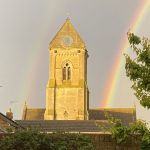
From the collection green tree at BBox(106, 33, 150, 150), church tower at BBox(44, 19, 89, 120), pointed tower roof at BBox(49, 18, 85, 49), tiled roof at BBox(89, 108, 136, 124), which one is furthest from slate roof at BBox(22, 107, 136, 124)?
green tree at BBox(106, 33, 150, 150)

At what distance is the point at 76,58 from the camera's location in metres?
105

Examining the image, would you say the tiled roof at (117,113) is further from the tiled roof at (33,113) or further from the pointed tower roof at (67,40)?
the pointed tower roof at (67,40)

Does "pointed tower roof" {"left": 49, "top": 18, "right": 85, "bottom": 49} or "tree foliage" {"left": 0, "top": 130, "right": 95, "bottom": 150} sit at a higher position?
"pointed tower roof" {"left": 49, "top": 18, "right": 85, "bottom": 49}

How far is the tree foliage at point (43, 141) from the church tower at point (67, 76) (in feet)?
274

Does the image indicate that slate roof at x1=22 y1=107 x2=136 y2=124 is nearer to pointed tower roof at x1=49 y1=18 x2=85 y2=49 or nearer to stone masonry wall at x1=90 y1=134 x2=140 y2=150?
pointed tower roof at x1=49 y1=18 x2=85 y2=49

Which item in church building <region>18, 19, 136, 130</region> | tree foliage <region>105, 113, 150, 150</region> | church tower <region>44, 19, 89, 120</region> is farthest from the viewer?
church tower <region>44, 19, 89, 120</region>

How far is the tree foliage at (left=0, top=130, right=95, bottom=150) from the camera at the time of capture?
17.8 meters

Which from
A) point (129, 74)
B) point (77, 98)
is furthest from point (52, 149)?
point (77, 98)

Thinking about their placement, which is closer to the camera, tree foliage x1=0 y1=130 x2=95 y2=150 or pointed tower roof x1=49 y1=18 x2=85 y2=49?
tree foliage x1=0 y1=130 x2=95 y2=150

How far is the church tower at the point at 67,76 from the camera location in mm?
102750

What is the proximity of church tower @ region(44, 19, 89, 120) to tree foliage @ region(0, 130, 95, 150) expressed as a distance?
3285 inches

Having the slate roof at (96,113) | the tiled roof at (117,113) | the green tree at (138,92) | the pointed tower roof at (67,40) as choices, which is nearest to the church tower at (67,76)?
the pointed tower roof at (67,40)

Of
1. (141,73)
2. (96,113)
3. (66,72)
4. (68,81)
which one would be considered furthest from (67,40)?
(141,73)

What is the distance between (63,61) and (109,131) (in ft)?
286
